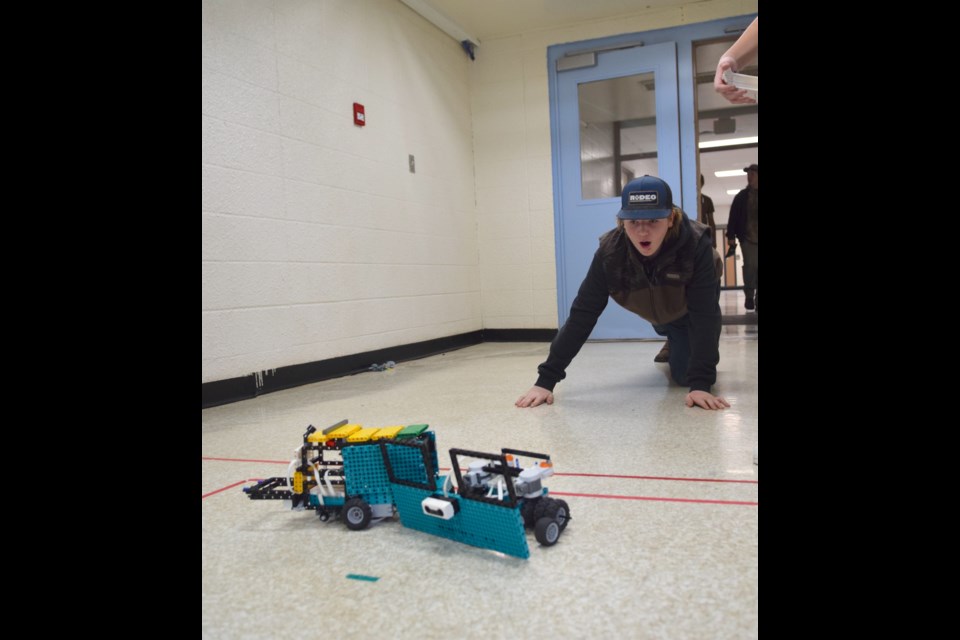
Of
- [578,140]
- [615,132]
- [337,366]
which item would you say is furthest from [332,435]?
[615,132]

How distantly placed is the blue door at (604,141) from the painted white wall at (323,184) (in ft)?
3.14

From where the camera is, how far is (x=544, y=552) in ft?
3.75

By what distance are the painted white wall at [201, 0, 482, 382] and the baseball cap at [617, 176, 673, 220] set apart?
1916 mm

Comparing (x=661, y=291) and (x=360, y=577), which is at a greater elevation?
(x=661, y=291)

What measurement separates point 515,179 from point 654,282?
10.9ft

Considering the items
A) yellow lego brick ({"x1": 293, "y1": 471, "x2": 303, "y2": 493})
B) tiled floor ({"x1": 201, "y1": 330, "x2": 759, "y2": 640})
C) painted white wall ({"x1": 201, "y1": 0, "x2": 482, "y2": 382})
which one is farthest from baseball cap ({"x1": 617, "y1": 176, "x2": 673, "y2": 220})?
painted white wall ({"x1": 201, "y1": 0, "x2": 482, "y2": 382})

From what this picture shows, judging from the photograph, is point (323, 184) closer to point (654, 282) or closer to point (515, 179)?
point (654, 282)

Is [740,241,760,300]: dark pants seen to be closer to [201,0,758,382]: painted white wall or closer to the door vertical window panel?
the door vertical window panel

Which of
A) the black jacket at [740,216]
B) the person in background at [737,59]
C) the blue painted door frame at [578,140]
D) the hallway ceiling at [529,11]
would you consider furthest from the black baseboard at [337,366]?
the hallway ceiling at [529,11]

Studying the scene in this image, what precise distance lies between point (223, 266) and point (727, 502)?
252 cm

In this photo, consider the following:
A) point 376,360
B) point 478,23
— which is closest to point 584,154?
point 478,23

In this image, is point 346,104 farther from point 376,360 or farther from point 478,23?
point 478,23

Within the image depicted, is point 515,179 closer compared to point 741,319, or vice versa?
point 515,179
